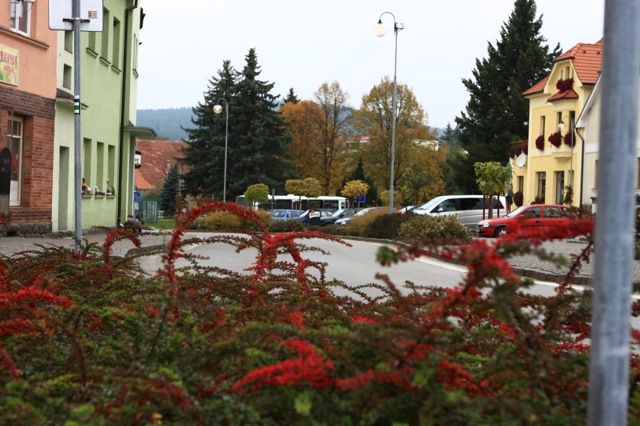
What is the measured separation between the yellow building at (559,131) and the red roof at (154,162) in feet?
195

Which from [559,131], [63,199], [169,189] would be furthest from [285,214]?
[63,199]

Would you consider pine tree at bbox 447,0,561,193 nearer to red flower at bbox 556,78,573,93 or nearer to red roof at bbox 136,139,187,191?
red flower at bbox 556,78,573,93

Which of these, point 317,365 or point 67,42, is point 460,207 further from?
point 317,365

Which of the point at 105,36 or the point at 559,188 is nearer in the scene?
the point at 105,36

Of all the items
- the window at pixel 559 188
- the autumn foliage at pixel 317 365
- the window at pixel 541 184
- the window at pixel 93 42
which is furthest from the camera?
the window at pixel 541 184

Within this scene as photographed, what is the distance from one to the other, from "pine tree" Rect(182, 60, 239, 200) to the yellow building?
28347mm

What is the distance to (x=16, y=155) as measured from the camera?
2155 centimetres

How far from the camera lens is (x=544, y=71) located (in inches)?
2643

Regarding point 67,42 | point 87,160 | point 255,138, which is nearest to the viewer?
point 67,42

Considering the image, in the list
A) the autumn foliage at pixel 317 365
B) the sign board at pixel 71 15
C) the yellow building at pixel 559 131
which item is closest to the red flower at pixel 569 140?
the yellow building at pixel 559 131

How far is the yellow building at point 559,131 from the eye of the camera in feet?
167

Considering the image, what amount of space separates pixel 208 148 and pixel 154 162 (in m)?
39.5

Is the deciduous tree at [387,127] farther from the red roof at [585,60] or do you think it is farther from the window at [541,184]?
the red roof at [585,60]

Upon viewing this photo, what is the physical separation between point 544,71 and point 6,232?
5336 centimetres
